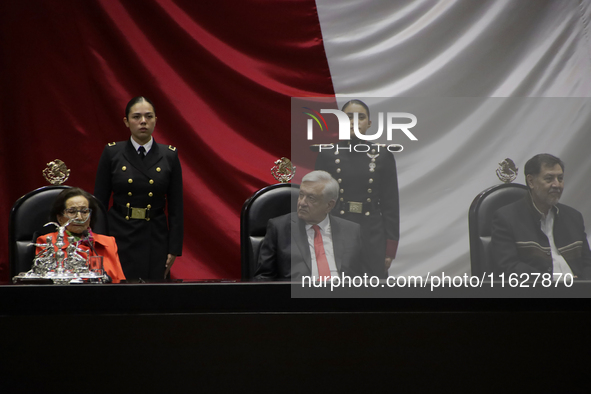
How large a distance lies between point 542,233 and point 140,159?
1.69 metres

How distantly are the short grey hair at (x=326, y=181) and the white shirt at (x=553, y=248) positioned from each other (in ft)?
1.22

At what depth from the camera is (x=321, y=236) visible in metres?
0.89

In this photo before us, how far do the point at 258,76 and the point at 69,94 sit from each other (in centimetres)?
99

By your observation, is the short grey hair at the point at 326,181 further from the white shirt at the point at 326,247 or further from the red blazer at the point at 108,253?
the red blazer at the point at 108,253

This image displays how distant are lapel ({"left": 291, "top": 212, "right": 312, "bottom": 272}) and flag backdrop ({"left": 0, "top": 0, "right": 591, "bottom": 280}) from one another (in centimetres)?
191

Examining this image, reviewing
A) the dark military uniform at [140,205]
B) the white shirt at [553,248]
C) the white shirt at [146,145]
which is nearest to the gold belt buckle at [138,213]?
the dark military uniform at [140,205]

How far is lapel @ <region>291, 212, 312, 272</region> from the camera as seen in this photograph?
0.89 m

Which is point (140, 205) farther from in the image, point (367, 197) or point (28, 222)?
point (367, 197)

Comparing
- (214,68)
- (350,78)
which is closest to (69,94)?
(214,68)

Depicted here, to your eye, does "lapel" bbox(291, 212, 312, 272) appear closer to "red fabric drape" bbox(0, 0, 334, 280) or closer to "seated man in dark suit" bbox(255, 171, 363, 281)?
"seated man in dark suit" bbox(255, 171, 363, 281)

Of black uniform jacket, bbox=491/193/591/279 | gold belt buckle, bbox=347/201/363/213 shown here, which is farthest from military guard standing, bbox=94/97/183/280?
black uniform jacket, bbox=491/193/591/279

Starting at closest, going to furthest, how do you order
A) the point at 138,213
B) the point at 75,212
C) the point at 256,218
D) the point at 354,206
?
the point at 354,206
the point at 75,212
the point at 256,218
the point at 138,213

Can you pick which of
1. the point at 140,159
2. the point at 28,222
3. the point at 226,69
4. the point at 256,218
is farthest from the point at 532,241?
the point at 226,69

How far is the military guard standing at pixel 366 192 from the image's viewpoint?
2.83ft
